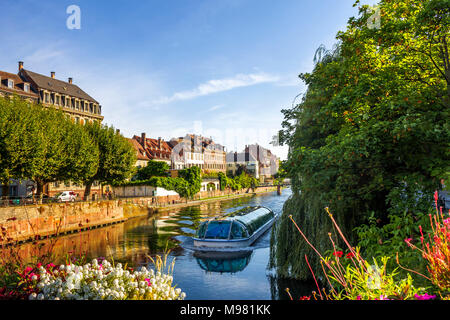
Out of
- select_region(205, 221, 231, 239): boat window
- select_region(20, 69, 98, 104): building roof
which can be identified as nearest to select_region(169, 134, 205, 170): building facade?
select_region(20, 69, 98, 104): building roof

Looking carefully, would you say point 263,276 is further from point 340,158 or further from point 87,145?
point 87,145

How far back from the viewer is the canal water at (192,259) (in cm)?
1445

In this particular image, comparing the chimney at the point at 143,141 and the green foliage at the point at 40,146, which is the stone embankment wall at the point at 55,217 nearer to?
the green foliage at the point at 40,146

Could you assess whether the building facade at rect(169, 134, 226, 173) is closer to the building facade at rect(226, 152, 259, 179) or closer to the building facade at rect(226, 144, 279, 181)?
the building facade at rect(226, 144, 279, 181)

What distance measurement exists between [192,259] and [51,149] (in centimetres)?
1937

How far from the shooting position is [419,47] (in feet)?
31.1

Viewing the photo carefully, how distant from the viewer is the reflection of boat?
19.0 metres

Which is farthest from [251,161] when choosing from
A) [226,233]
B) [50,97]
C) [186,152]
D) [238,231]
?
[226,233]

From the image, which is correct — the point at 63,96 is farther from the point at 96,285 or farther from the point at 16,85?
the point at 96,285

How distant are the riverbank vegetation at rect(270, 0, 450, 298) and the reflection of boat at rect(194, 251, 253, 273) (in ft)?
23.4

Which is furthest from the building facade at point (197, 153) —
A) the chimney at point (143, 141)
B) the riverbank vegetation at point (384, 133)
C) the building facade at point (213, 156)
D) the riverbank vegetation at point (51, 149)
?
the riverbank vegetation at point (384, 133)

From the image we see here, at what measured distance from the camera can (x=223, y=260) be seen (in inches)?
814
